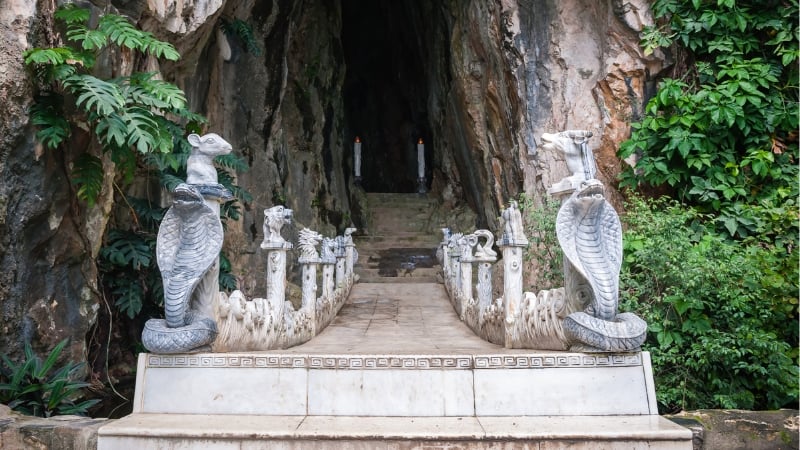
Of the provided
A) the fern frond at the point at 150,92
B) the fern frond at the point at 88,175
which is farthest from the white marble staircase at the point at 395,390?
the fern frond at the point at 150,92

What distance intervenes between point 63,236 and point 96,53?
63.2 inches

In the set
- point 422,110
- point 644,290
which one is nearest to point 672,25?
point 644,290

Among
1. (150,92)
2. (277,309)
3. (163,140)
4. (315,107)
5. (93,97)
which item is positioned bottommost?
→ (277,309)

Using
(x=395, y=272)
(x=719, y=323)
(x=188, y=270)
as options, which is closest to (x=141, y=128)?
(x=188, y=270)

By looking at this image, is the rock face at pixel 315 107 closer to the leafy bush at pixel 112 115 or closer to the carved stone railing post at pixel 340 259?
the leafy bush at pixel 112 115

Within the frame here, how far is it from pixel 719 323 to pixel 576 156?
7.99 ft

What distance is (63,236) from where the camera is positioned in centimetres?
490

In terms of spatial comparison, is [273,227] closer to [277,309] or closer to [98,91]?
[277,309]

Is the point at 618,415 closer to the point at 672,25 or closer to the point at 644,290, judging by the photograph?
the point at 644,290

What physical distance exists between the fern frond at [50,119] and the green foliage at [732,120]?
6162 mm

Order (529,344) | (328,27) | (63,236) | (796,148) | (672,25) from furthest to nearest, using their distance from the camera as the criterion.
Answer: (328,27)
(672,25)
(796,148)
(63,236)
(529,344)

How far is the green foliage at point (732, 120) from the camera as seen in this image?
247 inches

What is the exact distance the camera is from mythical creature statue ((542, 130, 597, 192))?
378 centimetres

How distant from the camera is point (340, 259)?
30.6ft
